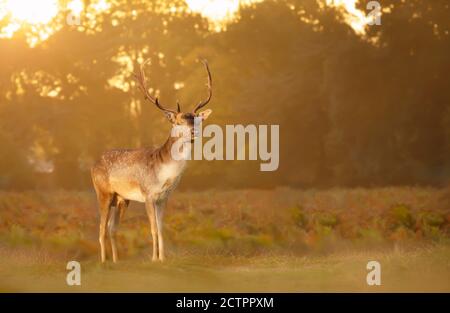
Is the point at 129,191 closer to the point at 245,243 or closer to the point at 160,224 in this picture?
the point at 160,224

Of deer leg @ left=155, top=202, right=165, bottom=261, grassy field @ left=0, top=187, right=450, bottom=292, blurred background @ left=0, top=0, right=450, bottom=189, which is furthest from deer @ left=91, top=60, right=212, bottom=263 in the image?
blurred background @ left=0, top=0, right=450, bottom=189

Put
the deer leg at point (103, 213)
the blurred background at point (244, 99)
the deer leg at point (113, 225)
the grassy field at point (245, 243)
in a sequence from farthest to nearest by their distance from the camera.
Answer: the blurred background at point (244, 99), the deer leg at point (103, 213), the deer leg at point (113, 225), the grassy field at point (245, 243)

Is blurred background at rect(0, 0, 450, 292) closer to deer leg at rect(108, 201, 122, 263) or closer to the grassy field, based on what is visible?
the grassy field

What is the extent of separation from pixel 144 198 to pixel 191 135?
61.7 inches

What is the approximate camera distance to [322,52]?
147 ft

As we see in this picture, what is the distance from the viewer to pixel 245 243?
20953 mm

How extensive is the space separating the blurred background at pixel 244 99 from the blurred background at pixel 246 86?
66 millimetres

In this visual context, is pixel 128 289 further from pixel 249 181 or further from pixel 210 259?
pixel 249 181

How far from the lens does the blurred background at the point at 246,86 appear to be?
4306 cm

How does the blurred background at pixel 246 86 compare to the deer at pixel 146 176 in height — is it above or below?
above

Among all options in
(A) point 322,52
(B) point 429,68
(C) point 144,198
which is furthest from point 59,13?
(C) point 144,198

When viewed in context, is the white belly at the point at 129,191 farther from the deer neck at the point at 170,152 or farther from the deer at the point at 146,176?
the deer neck at the point at 170,152

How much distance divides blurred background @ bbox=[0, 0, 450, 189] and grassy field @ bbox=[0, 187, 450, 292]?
1175 cm

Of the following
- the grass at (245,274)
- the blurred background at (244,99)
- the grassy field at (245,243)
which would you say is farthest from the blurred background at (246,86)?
the grass at (245,274)
